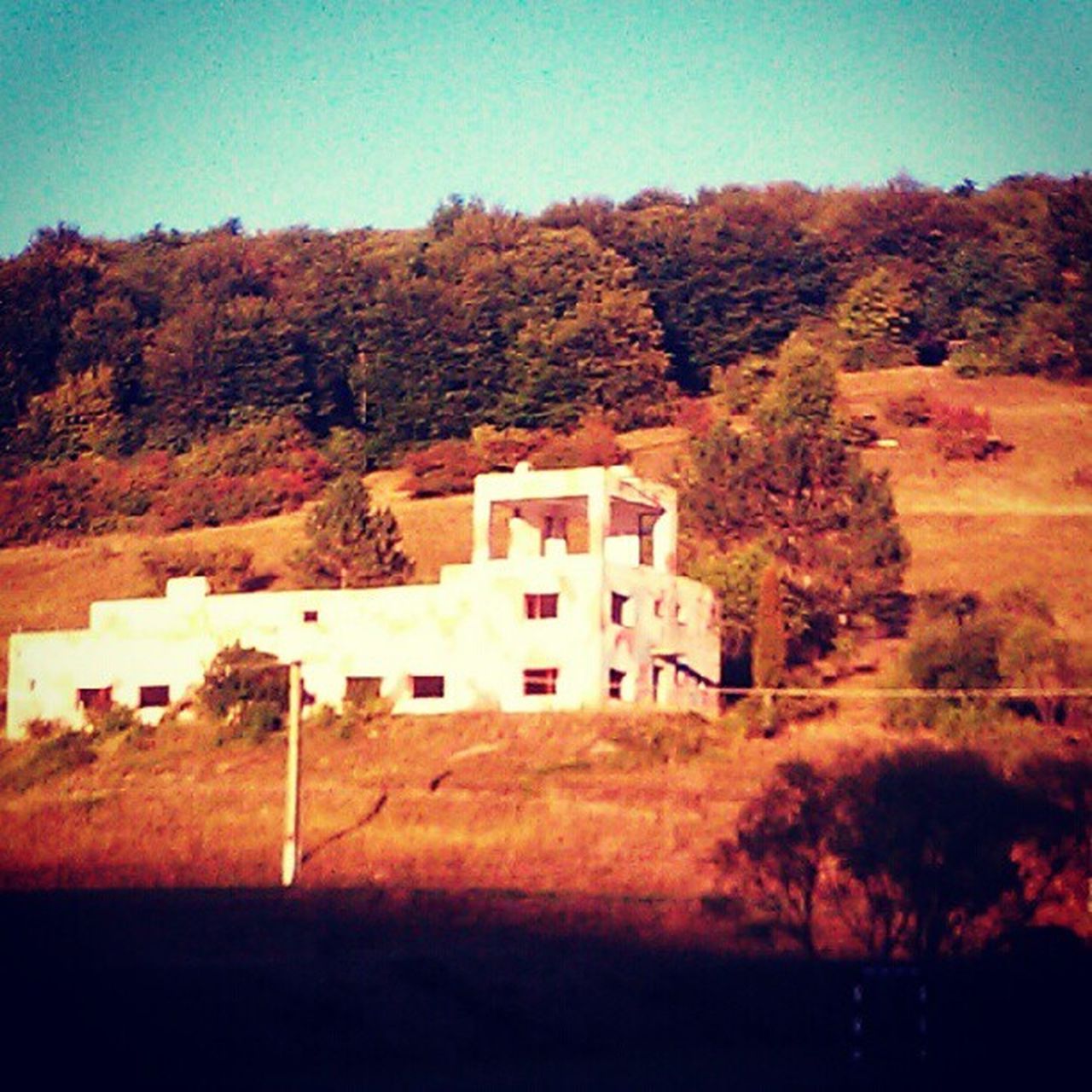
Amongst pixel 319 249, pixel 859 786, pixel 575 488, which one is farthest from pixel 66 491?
pixel 859 786

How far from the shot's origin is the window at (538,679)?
39469 mm

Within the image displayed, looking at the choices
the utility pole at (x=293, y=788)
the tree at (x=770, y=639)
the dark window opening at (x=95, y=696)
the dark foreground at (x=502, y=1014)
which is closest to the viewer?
the dark foreground at (x=502, y=1014)

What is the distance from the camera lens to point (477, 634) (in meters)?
40.1

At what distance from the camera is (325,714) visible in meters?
40.3

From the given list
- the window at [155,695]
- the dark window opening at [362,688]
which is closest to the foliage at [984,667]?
the dark window opening at [362,688]

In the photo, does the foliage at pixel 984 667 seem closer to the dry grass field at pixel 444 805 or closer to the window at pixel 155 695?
the dry grass field at pixel 444 805

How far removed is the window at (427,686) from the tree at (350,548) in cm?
1377

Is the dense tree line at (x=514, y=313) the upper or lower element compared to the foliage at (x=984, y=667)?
upper

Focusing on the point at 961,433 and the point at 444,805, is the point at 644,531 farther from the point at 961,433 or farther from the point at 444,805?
the point at 961,433

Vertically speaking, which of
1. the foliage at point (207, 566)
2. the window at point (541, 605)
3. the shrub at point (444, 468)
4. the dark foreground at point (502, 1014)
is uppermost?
the shrub at point (444, 468)

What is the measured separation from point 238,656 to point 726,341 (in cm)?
4802

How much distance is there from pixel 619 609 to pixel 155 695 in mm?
11102

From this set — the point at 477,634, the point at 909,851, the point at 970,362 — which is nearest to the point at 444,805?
the point at 477,634

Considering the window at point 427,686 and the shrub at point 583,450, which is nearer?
the window at point 427,686
